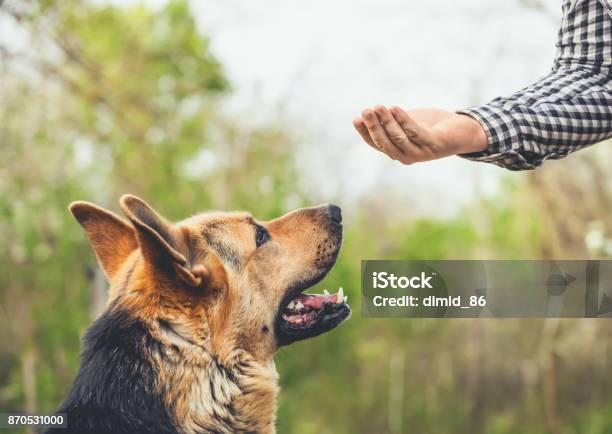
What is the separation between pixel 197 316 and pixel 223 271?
0.26m

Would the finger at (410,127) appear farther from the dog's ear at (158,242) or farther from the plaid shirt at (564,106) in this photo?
the dog's ear at (158,242)

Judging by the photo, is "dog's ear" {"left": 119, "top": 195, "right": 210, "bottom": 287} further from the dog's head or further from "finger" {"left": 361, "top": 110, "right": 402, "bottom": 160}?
"finger" {"left": 361, "top": 110, "right": 402, "bottom": 160}

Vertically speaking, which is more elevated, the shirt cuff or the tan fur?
the shirt cuff

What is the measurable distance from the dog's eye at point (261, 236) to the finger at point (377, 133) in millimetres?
1470

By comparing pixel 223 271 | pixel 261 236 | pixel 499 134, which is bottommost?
pixel 223 271

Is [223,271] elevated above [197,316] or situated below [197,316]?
above

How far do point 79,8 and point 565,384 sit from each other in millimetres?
9852

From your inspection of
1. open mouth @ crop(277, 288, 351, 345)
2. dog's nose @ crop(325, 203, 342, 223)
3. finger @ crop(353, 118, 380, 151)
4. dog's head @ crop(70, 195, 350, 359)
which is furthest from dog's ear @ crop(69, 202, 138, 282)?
finger @ crop(353, 118, 380, 151)

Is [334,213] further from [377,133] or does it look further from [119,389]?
[377,133]

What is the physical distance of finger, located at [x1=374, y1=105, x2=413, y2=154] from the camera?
6.06 ft

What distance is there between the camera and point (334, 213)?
3.46 metres

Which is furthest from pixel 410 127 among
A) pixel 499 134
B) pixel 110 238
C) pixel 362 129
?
pixel 110 238

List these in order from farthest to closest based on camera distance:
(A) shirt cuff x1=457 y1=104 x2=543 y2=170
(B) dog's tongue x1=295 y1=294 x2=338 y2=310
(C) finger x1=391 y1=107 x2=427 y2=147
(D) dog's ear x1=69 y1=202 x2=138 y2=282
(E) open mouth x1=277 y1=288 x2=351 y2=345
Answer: (B) dog's tongue x1=295 y1=294 x2=338 y2=310, (E) open mouth x1=277 y1=288 x2=351 y2=345, (D) dog's ear x1=69 y1=202 x2=138 y2=282, (A) shirt cuff x1=457 y1=104 x2=543 y2=170, (C) finger x1=391 y1=107 x2=427 y2=147

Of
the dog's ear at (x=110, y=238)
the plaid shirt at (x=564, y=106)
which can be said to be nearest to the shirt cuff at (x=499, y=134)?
the plaid shirt at (x=564, y=106)
